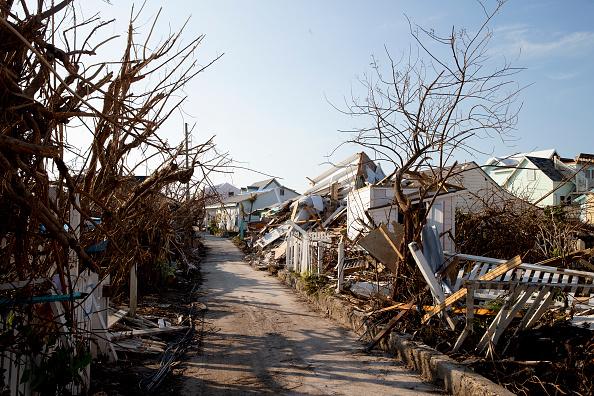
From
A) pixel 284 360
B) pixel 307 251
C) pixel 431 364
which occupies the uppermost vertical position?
pixel 307 251

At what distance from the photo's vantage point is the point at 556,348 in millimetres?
6184

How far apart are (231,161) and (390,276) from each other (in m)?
3.87

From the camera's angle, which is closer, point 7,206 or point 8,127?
point 8,127

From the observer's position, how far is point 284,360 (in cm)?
690

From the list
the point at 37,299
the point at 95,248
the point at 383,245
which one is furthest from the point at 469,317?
the point at 37,299

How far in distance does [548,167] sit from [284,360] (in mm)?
34666

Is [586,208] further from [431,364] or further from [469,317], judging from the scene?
[431,364]

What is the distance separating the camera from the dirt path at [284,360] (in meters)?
5.70

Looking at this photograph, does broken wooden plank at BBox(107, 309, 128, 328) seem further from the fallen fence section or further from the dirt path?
the fallen fence section

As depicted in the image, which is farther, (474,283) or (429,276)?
(429,276)

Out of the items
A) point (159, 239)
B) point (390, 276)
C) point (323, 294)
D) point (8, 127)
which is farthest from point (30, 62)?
point (159, 239)

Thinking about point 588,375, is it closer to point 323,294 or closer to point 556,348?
point 556,348

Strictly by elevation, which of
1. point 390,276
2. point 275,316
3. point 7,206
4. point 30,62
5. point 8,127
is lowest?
point 275,316

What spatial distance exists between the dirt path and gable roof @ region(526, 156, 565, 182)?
95.6 feet
